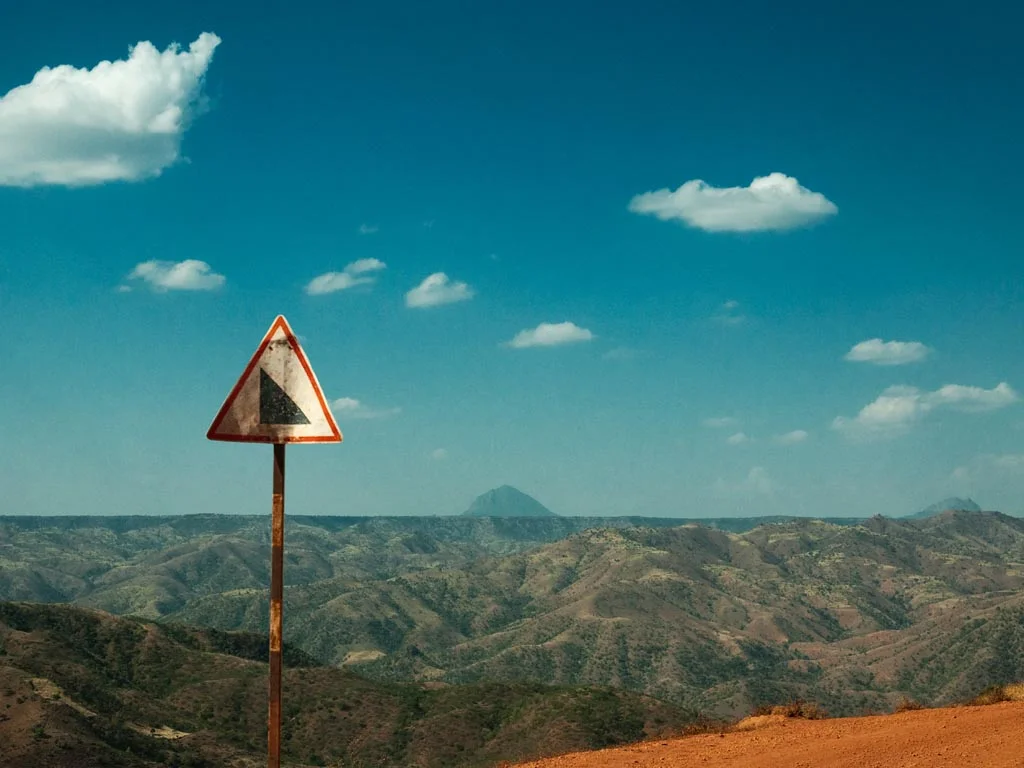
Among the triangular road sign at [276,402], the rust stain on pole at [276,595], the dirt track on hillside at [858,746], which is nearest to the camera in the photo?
the rust stain on pole at [276,595]

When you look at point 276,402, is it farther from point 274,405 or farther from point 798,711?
point 798,711

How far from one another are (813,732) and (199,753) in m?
81.1

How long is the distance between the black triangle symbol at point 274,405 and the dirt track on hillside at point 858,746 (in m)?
8.21

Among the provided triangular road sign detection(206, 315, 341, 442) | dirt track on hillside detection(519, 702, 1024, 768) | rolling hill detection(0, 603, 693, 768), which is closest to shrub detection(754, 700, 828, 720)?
dirt track on hillside detection(519, 702, 1024, 768)

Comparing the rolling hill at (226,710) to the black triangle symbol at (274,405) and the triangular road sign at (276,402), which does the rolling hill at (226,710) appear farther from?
the black triangle symbol at (274,405)

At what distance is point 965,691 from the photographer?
182 meters

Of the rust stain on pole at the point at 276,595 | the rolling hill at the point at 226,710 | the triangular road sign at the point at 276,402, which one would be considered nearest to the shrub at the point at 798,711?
the rust stain on pole at the point at 276,595

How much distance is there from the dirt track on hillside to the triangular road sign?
813 centimetres

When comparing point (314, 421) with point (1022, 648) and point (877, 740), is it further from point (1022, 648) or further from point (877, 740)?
point (1022, 648)

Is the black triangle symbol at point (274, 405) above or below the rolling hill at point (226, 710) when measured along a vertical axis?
above

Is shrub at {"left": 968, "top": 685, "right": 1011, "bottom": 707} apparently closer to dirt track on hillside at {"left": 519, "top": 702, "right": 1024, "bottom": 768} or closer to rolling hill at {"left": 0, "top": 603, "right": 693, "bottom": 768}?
dirt track on hillside at {"left": 519, "top": 702, "right": 1024, "bottom": 768}

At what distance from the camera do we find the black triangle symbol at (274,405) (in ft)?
28.6

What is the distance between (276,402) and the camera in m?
8.74

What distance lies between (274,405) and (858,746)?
10.4 m
